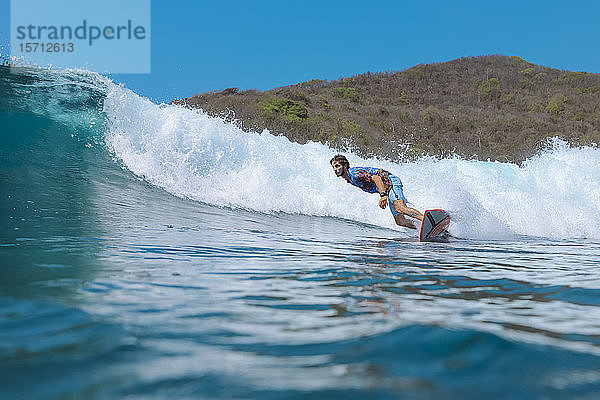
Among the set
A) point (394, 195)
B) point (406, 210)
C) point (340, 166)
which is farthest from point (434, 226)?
point (340, 166)

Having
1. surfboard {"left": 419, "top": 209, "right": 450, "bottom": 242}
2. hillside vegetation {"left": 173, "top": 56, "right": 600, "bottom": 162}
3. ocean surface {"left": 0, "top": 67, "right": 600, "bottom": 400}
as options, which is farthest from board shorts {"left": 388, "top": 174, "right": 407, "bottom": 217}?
hillside vegetation {"left": 173, "top": 56, "right": 600, "bottom": 162}

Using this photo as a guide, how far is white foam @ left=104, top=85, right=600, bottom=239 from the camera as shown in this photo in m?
9.48

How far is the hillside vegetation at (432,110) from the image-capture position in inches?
1342

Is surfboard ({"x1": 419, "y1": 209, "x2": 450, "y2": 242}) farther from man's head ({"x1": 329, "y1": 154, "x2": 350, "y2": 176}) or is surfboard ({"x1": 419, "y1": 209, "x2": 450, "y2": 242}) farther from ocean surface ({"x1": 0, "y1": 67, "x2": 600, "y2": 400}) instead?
man's head ({"x1": 329, "y1": 154, "x2": 350, "y2": 176})

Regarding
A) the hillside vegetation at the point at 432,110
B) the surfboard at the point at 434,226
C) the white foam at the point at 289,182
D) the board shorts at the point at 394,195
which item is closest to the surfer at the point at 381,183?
the board shorts at the point at 394,195

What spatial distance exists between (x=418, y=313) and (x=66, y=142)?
10218 millimetres

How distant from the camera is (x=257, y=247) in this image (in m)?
4.80

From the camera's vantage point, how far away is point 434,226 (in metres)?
7.17

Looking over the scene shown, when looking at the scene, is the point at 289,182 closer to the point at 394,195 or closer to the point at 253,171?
the point at 253,171

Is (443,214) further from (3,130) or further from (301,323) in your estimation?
(3,130)

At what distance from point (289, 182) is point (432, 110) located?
1332 inches

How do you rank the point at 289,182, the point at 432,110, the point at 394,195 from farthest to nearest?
the point at 432,110
the point at 289,182
the point at 394,195

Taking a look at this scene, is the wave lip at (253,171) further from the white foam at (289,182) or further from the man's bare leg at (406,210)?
the man's bare leg at (406,210)

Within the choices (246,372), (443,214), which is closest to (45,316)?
(246,372)
